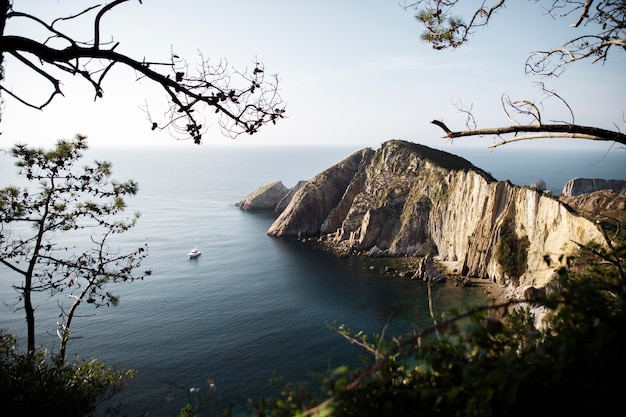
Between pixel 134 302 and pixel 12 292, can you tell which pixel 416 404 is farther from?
pixel 12 292

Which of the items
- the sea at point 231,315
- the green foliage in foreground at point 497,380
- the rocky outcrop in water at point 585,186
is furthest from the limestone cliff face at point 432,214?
the rocky outcrop in water at point 585,186

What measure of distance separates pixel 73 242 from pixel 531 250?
2797 inches

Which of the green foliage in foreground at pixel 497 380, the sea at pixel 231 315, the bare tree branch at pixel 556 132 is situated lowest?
the sea at pixel 231 315

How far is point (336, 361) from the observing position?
101ft

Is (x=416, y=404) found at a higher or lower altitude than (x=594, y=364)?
lower

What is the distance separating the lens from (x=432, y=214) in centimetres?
6400

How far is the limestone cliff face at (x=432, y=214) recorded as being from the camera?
4184cm

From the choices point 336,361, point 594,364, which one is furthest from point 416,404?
point 336,361

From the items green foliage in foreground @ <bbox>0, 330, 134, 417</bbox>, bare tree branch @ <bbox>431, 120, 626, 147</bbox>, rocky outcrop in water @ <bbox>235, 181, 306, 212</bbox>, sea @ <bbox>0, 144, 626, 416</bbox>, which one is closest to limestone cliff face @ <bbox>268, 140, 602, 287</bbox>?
sea @ <bbox>0, 144, 626, 416</bbox>

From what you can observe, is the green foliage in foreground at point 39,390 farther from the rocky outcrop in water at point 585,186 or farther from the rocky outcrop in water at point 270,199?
the rocky outcrop in water at point 585,186

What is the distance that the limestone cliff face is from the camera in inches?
1647

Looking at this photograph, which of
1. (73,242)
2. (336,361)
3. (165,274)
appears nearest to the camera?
(336,361)

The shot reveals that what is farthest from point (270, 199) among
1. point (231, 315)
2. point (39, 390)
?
point (39, 390)

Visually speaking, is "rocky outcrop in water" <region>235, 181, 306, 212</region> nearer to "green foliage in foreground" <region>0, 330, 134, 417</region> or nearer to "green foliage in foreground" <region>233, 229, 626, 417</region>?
"green foliage in foreground" <region>0, 330, 134, 417</region>
